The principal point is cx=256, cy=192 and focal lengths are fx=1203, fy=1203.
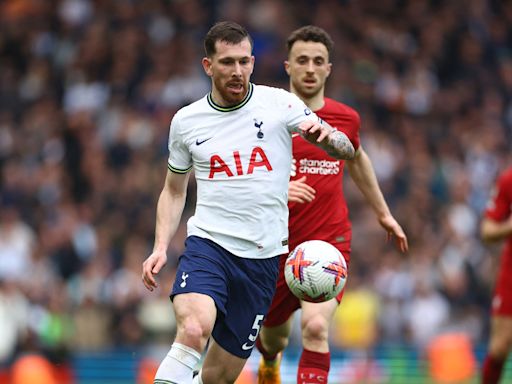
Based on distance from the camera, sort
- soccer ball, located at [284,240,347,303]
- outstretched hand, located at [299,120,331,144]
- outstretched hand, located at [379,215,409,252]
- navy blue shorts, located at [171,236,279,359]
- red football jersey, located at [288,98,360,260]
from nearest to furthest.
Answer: outstretched hand, located at [299,120,331,144]
navy blue shorts, located at [171,236,279,359]
soccer ball, located at [284,240,347,303]
red football jersey, located at [288,98,360,260]
outstretched hand, located at [379,215,409,252]

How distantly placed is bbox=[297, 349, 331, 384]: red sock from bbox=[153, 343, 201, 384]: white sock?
4.28 ft

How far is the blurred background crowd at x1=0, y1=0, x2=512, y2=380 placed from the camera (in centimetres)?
1652

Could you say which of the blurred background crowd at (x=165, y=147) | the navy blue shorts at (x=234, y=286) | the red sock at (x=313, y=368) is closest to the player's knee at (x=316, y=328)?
the red sock at (x=313, y=368)

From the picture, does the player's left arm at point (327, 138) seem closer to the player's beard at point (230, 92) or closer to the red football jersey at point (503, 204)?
the player's beard at point (230, 92)

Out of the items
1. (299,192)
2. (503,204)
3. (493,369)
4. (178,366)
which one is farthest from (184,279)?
(503,204)

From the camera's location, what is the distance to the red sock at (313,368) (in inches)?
320

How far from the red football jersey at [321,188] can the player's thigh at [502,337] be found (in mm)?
2115

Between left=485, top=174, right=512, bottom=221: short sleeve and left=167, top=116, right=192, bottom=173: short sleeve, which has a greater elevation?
left=167, top=116, right=192, bottom=173: short sleeve

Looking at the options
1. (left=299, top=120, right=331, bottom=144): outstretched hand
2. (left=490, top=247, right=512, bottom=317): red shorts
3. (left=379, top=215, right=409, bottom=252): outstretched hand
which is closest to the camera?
(left=299, top=120, right=331, bottom=144): outstretched hand

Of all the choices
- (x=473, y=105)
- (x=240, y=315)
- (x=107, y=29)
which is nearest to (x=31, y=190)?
(x=107, y=29)

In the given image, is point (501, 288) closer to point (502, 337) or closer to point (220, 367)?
point (502, 337)

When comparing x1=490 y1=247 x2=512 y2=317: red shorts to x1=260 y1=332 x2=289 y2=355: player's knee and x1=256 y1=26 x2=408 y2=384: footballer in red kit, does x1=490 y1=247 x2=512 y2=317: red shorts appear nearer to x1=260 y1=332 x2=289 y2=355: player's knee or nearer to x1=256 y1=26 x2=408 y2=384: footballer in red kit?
x1=256 y1=26 x2=408 y2=384: footballer in red kit

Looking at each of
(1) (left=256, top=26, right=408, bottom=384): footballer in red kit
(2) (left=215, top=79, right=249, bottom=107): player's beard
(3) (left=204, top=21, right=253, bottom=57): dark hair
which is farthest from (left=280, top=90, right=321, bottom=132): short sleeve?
(1) (left=256, top=26, right=408, bottom=384): footballer in red kit

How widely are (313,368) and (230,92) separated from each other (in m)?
2.03
